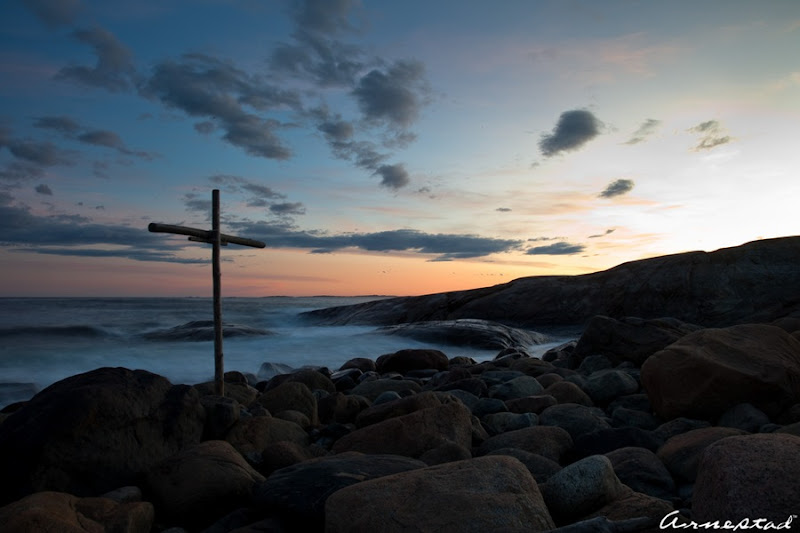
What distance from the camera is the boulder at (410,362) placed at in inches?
478

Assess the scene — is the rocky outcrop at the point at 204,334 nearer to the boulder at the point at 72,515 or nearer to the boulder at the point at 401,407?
the boulder at the point at 401,407

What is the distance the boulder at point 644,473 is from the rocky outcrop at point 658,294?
549 inches

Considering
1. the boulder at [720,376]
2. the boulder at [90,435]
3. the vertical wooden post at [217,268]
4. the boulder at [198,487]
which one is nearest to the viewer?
the boulder at [198,487]

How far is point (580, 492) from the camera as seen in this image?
337 cm

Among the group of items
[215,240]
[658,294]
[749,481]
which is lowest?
[749,481]

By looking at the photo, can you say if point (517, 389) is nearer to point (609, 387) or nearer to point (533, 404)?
point (533, 404)

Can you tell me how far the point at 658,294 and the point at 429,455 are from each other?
58.7 ft

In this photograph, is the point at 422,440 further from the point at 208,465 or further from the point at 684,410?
the point at 684,410

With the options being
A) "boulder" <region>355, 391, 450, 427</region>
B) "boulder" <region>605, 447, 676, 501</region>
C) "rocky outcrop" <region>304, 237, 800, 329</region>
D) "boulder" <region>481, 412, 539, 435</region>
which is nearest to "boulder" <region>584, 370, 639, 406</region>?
"boulder" <region>481, 412, 539, 435</region>

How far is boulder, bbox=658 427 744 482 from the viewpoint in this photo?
421cm

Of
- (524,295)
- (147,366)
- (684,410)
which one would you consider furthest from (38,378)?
(524,295)

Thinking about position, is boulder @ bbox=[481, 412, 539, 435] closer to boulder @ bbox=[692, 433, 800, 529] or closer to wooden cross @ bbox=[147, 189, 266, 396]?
boulder @ bbox=[692, 433, 800, 529]

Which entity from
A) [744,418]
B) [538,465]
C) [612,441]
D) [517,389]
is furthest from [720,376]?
[538,465]

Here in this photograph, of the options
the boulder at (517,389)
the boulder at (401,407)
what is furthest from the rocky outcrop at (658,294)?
the boulder at (401,407)
